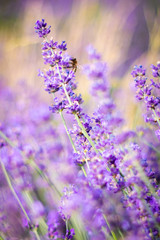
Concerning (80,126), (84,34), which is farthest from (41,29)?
(84,34)

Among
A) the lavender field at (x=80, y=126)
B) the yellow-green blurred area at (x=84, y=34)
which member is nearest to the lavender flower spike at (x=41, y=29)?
the lavender field at (x=80, y=126)

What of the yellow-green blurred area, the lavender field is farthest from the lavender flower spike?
the yellow-green blurred area

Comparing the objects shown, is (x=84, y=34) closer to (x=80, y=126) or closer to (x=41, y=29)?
(x=41, y=29)

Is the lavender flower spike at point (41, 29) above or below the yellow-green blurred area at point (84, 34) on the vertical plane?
below

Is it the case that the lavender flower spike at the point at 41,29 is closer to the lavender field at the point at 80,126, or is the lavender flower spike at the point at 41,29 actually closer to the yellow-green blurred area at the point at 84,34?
the lavender field at the point at 80,126

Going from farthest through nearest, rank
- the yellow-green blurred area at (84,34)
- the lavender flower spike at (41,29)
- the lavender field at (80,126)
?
the yellow-green blurred area at (84,34), the lavender flower spike at (41,29), the lavender field at (80,126)

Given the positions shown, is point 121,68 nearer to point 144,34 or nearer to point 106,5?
point 144,34

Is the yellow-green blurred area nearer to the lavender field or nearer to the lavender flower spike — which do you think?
the lavender field
